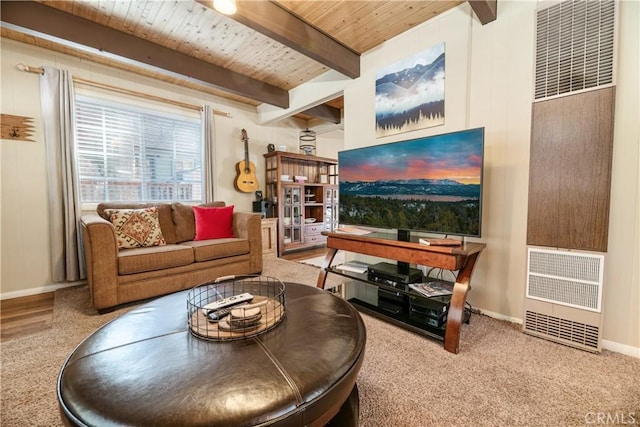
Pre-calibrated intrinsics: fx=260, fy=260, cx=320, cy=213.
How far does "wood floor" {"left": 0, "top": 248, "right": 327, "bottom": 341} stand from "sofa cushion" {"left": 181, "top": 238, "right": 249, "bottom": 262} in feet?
3.58

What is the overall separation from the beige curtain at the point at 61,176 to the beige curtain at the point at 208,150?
51.0 inches

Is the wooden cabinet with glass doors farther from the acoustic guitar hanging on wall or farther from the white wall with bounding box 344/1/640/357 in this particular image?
the white wall with bounding box 344/1/640/357

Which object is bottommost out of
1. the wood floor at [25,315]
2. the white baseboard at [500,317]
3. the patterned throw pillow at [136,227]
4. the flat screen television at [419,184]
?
the wood floor at [25,315]

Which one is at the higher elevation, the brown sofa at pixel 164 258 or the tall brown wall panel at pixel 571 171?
the tall brown wall panel at pixel 571 171

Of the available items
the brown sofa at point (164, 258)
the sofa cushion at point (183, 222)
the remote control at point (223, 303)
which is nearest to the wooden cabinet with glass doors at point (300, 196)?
the brown sofa at point (164, 258)

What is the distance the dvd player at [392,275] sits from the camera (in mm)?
1909

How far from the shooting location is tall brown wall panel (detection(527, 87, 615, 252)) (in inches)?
57.5

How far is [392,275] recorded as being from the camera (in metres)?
1.95

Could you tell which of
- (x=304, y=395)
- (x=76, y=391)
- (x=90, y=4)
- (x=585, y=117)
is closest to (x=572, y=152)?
(x=585, y=117)

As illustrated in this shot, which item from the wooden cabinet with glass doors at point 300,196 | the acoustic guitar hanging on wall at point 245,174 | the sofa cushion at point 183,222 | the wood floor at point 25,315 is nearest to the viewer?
the wood floor at point 25,315

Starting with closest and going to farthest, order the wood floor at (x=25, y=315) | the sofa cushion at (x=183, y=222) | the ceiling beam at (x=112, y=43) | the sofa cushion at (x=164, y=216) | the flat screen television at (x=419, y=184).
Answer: the flat screen television at (x=419, y=184)
the wood floor at (x=25, y=315)
the ceiling beam at (x=112, y=43)
the sofa cushion at (x=164, y=216)
the sofa cushion at (x=183, y=222)

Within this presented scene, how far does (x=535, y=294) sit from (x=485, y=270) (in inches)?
15.0

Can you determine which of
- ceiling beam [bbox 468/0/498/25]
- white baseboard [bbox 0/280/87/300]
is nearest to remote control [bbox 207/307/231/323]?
ceiling beam [bbox 468/0/498/25]

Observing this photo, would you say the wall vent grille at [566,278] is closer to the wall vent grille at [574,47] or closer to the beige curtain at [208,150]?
the wall vent grille at [574,47]
